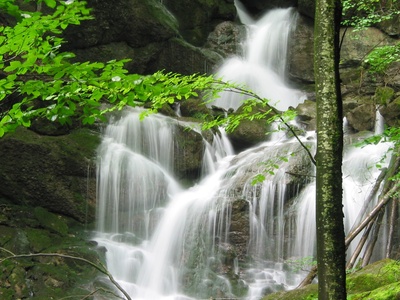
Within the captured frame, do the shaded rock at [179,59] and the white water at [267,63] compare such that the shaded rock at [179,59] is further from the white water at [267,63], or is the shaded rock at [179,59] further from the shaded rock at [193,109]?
the shaded rock at [193,109]

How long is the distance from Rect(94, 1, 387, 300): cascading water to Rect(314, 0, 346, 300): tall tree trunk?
255 inches

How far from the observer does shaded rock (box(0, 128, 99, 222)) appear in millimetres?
11188

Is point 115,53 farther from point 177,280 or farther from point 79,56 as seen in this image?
point 177,280

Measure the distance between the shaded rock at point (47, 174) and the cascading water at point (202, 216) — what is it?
39 centimetres

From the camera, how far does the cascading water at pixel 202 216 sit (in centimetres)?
995

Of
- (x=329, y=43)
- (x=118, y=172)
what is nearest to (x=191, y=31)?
(x=118, y=172)

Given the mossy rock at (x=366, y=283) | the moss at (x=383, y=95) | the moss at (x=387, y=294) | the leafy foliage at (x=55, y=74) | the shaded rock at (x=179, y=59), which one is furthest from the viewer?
the shaded rock at (x=179, y=59)

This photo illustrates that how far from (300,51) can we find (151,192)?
1151 cm

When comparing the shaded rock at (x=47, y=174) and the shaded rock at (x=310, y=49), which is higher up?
the shaded rock at (x=310, y=49)

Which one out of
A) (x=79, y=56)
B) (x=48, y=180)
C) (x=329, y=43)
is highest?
(x=79, y=56)

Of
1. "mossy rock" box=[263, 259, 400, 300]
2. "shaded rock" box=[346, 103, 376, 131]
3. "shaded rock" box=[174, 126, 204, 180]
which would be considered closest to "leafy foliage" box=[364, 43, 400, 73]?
"mossy rock" box=[263, 259, 400, 300]

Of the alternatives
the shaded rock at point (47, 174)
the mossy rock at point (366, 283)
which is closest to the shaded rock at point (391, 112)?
the shaded rock at point (47, 174)

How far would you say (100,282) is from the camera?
9117 mm

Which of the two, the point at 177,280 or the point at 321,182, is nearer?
the point at 321,182
